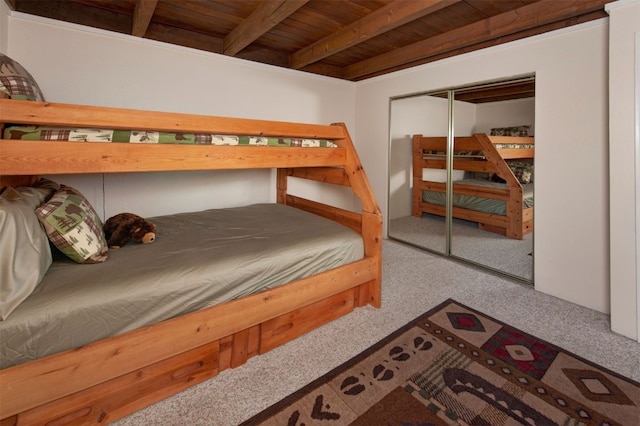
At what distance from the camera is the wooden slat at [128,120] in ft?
3.95

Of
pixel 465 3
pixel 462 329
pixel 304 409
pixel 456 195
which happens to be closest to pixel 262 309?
pixel 304 409

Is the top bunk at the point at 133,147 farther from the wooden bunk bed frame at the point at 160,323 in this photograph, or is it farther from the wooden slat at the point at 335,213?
the wooden slat at the point at 335,213

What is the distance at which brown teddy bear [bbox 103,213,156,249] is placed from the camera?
68.7 inches

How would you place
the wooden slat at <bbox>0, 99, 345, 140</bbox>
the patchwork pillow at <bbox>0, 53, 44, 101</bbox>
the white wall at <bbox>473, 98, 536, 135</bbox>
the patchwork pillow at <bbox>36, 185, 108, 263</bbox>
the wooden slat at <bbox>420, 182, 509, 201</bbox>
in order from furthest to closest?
the wooden slat at <bbox>420, 182, 509, 201</bbox> < the white wall at <bbox>473, 98, 536, 135</bbox> < the patchwork pillow at <bbox>0, 53, 44, 101</bbox> < the patchwork pillow at <bbox>36, 185, 108, 263</bbox> < the wooden slat at <bbox>0, 99, 345, 140</bbox>

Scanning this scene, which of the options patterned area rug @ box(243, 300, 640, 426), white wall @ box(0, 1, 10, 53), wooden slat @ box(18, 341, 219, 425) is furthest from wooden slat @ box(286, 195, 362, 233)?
white wall @ box(0, 1, 10, 53)

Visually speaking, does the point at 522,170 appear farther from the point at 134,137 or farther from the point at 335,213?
the point at 134,137

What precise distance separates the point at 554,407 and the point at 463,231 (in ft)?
6.60

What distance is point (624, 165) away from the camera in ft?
6.16

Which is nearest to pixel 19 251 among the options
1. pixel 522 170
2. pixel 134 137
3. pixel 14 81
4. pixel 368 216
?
pixel 134 137

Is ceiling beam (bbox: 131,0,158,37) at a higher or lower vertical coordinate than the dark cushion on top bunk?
higher

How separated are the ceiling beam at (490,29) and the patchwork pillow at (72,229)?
3.14m

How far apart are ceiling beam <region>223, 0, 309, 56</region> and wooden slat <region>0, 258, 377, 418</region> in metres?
1.85

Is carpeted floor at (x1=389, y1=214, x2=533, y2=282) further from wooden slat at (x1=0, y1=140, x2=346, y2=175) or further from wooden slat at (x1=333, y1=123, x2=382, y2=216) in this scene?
wooden slat at (x1=0, y1=140, x2=346, y2=175)

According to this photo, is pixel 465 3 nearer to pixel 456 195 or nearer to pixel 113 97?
pixel 456 195
